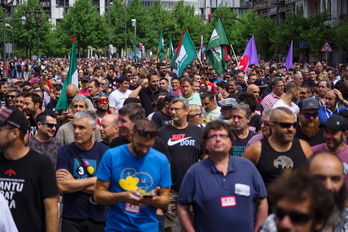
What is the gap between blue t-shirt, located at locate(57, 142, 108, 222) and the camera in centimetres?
666

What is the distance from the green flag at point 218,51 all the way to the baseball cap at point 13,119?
14.1 m

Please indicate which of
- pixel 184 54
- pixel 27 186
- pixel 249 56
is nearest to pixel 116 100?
pixel 184 54

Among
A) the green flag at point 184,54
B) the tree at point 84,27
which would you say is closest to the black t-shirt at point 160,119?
the green flag at point 184,54

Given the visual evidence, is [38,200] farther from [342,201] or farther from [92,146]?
[342,201]

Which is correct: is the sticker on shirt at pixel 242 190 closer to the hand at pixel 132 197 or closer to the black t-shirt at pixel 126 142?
the hand at pixel 132 197

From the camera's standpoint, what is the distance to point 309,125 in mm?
7898

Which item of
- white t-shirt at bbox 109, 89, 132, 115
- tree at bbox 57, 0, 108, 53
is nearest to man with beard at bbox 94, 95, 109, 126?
white t-shirt at bbox 109, 89, 132, 115

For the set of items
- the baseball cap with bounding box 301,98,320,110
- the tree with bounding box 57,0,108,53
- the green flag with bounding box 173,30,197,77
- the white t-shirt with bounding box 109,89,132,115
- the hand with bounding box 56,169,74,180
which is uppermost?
the tree with bounding box 57,0,108,53

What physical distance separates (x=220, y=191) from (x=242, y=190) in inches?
6.6

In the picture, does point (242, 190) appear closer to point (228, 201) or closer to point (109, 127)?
point (228, 201)

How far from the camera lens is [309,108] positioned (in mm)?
7984

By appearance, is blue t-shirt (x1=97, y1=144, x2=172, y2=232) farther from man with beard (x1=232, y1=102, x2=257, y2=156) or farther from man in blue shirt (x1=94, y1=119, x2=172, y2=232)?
man with beard (x1=232, y1=102, x2=257, y2=156)

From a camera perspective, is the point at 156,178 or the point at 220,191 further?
the point at 156,178

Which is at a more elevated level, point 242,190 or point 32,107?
point 32,107
